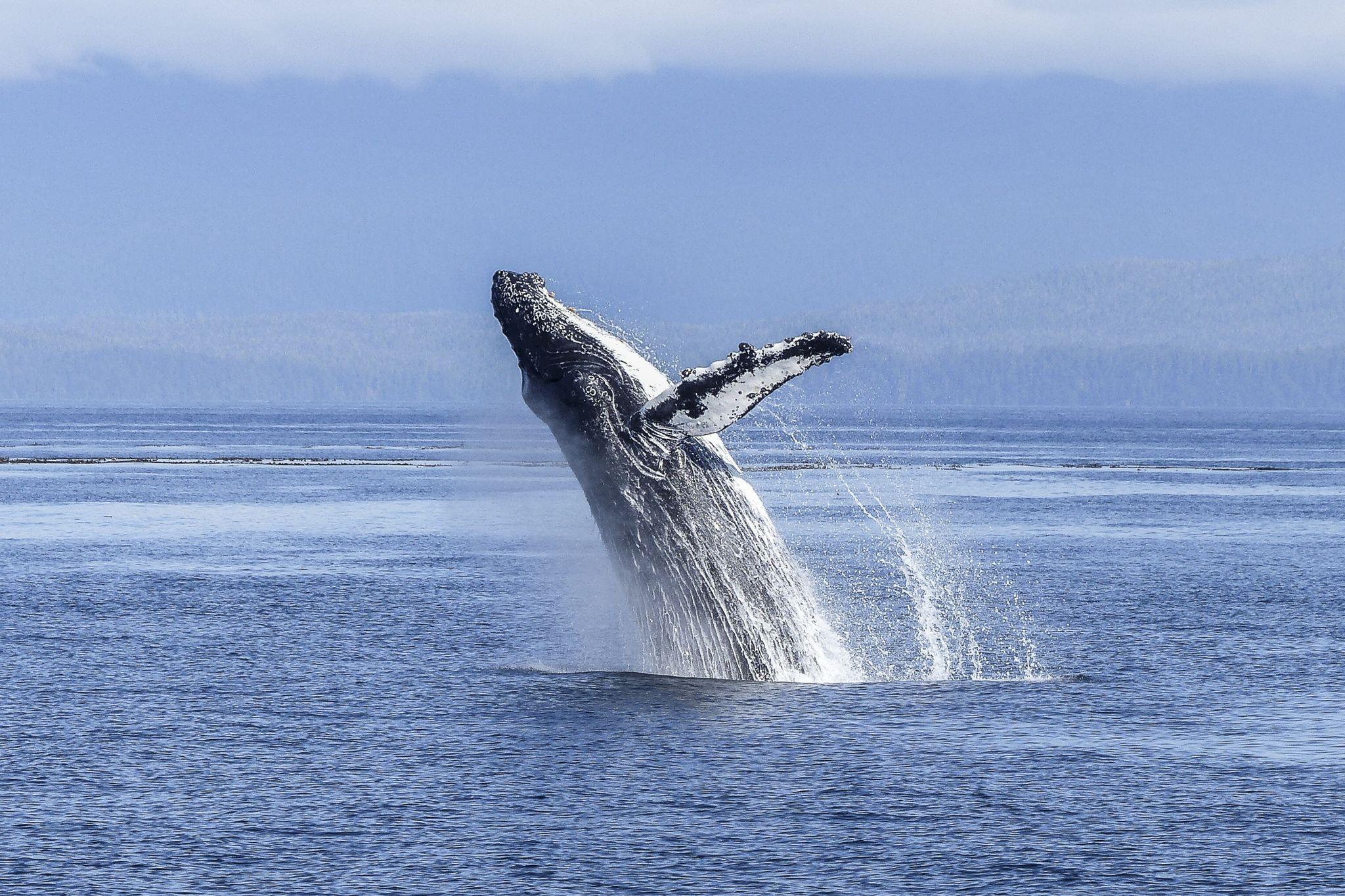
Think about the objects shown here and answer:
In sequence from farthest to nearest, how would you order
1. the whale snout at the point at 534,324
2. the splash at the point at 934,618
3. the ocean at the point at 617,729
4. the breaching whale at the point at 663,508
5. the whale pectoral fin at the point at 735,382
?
the splash at the point at 934,618 → the whale snout at the point at 534,324 → the breaching whale at the point at 663,508 → the whale pectoral fin at the point at 735,382 → the ocean at the point at 617,729

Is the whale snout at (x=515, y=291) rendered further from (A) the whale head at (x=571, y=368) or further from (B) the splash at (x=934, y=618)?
(B) the splash at (x=934, y=618)

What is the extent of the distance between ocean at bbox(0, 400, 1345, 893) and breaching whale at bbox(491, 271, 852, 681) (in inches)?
18.2

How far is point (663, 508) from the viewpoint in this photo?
53.9ft

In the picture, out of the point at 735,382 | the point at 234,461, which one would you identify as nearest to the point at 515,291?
the point at 735,382

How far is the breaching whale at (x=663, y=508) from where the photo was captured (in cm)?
1642

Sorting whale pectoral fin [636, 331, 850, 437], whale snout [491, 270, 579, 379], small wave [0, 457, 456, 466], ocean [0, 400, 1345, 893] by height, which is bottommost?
ocean [0, 400, 1345, 893]

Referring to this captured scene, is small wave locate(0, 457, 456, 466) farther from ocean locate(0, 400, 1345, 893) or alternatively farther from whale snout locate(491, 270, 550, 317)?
whale snout locate(491, 270, 550, 317)

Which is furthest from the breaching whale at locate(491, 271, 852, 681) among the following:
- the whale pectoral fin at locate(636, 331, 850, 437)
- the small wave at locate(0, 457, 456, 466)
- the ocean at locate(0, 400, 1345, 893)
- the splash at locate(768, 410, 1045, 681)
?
the small wave at locate(0, 457, 456, 466)

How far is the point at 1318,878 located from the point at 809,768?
4.13 meters

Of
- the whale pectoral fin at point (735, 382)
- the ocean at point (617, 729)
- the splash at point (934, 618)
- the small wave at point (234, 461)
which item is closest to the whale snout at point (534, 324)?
the ocean at point (617, 729)

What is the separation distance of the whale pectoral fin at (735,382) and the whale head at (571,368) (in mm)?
877

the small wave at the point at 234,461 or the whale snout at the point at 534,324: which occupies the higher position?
the small wave at the point at 234,461

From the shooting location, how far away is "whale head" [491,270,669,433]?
16516mm

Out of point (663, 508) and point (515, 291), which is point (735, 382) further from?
point (515, 291)
